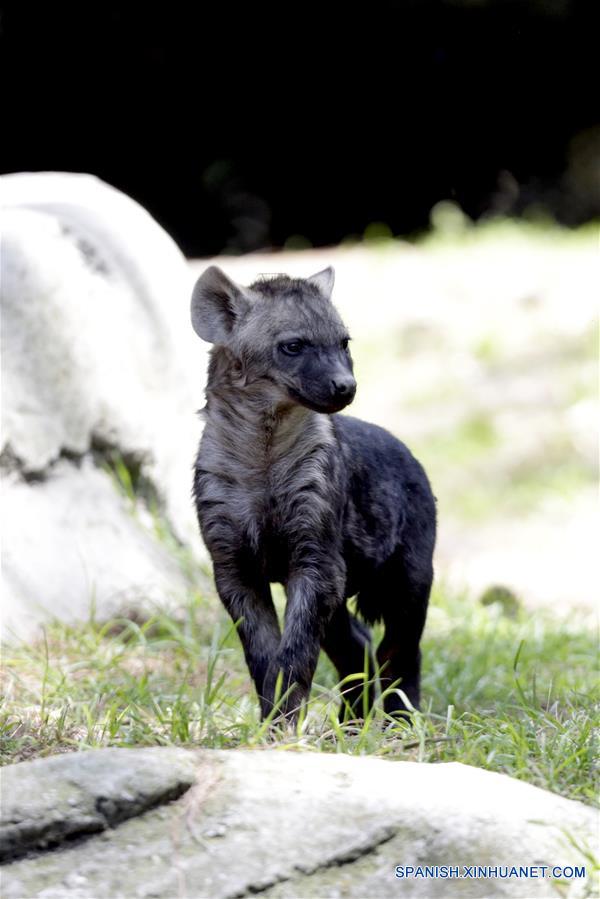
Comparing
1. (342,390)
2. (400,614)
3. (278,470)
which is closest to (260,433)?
(278,470)

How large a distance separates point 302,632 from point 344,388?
0.69m

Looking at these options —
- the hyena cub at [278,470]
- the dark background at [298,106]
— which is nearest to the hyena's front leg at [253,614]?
the hyena cub at [278,470]

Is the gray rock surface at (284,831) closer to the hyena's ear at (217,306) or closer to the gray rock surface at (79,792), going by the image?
the gray rock surface at (79,792)

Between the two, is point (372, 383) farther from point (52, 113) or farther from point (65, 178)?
point (52, 113)

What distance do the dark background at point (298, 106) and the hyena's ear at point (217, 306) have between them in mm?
8772

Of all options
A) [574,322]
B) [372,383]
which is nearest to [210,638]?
[372,383]

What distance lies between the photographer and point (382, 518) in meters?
4.25

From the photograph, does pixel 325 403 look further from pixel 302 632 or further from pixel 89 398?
pixel 89 398

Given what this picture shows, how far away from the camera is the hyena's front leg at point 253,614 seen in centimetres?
377

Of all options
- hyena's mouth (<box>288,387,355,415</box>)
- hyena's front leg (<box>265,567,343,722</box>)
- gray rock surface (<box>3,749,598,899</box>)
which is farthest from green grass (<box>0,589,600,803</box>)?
hyena's mouth (<box>288,387,355,415</box>)

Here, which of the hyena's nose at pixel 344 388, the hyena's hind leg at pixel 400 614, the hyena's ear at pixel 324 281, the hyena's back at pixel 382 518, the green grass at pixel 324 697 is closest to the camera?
the green grass at pixel 324 697

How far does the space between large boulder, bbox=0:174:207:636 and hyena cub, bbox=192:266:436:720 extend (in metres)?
1.51

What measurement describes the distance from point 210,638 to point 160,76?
9213 mm

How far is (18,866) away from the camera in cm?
276
